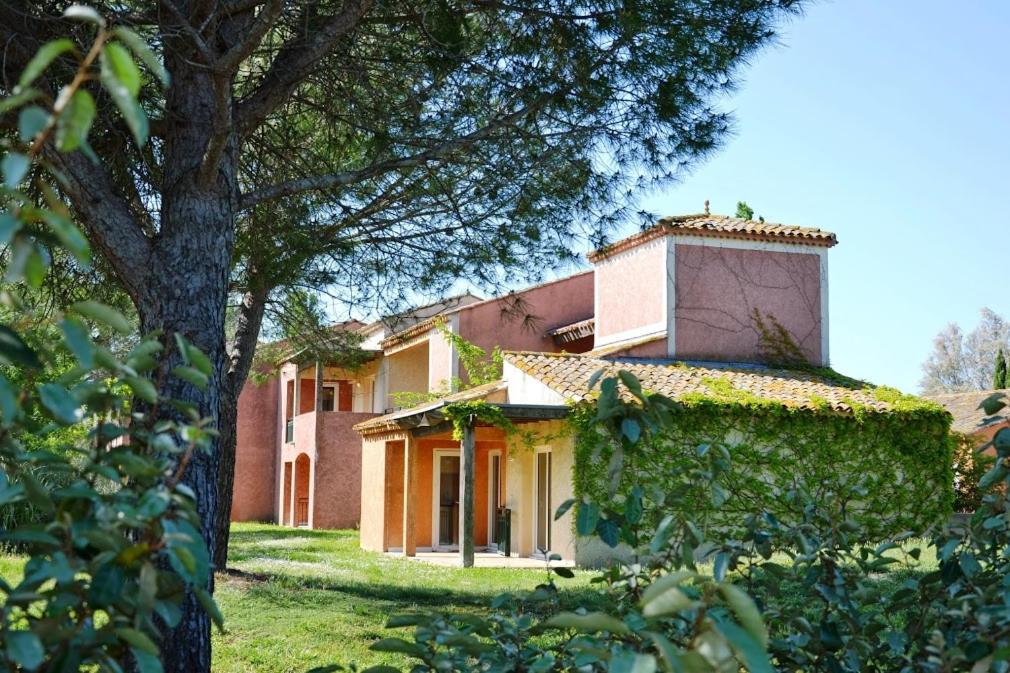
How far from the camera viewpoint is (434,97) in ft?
25.5

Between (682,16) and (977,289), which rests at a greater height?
(977,289)

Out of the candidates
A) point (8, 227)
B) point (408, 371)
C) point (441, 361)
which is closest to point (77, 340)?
point (8, 227)

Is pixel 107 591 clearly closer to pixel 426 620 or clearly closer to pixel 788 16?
pixel 426 620

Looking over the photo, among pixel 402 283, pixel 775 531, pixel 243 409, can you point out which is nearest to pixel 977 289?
pixel 243 409

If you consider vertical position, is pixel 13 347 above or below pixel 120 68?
below

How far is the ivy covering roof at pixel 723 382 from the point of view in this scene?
58.8 ft

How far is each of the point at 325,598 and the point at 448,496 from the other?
11425 mm

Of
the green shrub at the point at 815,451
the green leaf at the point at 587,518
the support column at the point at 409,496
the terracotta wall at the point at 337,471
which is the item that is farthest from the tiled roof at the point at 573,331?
the green leaf at the point at 587,518

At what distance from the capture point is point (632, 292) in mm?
21766

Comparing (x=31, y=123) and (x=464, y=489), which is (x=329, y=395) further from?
(x=31, y=123)

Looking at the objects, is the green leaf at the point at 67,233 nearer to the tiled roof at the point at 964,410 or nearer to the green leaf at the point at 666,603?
the green leaf at the point at 666,603

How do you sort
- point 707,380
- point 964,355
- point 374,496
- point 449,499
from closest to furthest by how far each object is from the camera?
point 707,380 → point 374,496 → point 449,499 → point 964,355

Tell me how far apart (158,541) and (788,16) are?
603 cm

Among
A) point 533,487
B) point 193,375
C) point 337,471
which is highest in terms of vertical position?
point 193,375
